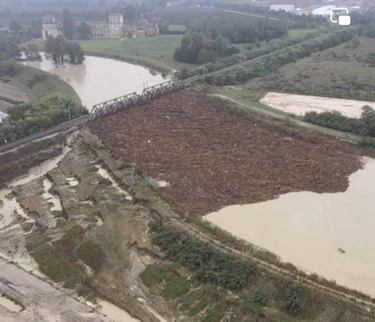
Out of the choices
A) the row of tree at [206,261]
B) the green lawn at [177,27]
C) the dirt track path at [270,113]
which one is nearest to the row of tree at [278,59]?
the dirt track path at [270,113]

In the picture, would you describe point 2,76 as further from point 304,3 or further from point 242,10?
point 304,3

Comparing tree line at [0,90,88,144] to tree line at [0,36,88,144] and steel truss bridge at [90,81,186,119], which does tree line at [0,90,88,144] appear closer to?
tree line at [0,36,88,144]

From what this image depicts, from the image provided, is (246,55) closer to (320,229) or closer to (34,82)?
(34,82)

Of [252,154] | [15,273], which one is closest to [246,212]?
[252,154]

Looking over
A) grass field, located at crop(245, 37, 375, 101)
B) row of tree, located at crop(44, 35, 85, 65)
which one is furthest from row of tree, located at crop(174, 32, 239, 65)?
row of tree, located at crop(44, 35, 85, 65)

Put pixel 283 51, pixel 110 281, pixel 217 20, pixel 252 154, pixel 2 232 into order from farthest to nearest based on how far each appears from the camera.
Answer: pixel 217 20
pixel 283 51
pixel 252 154
pixel 2 232
pixel 110 281

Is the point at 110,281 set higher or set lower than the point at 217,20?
lower

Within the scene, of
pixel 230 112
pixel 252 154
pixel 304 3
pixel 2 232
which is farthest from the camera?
pixel 304 3
